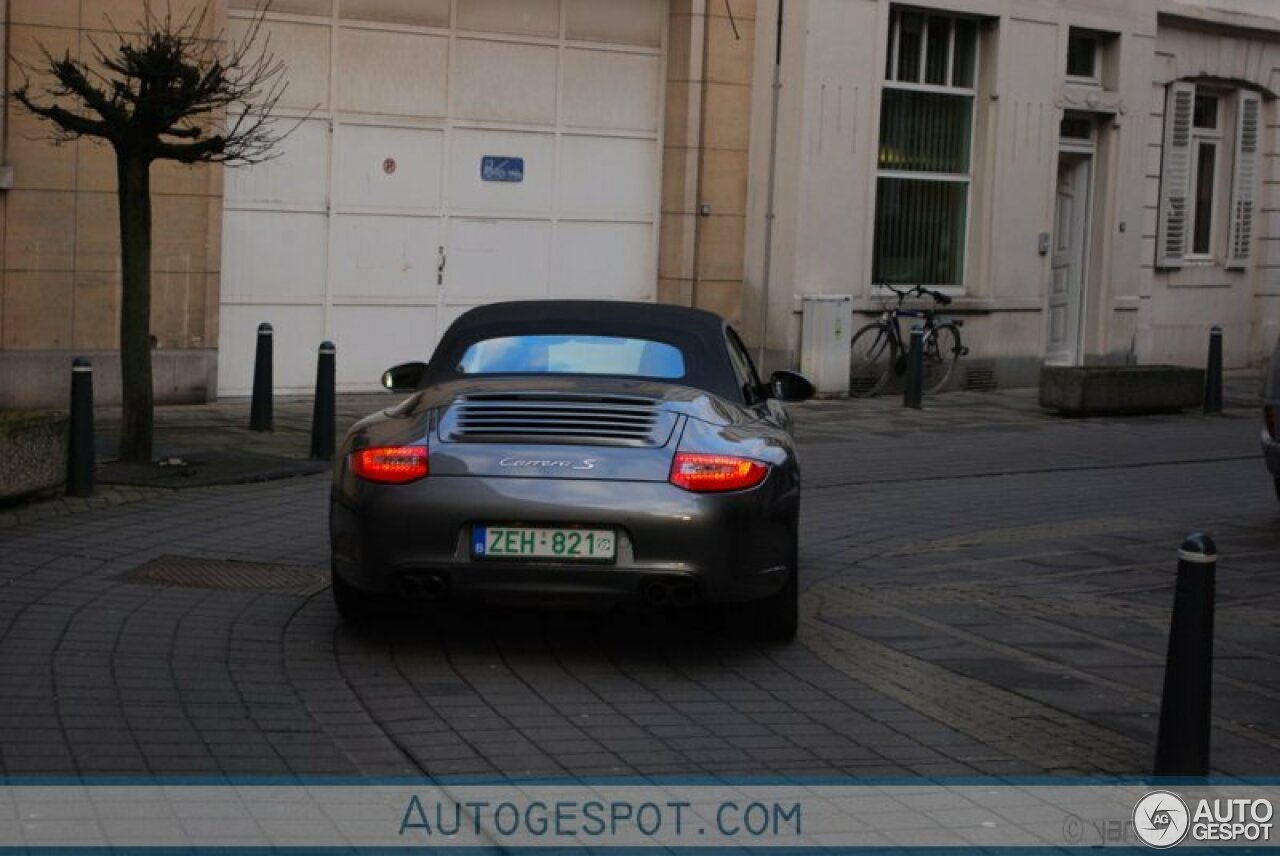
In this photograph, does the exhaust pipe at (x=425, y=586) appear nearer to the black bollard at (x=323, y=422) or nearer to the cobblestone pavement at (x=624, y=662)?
the cobblestone pavement at (x=624, y=662)

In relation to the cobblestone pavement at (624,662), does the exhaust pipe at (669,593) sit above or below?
above

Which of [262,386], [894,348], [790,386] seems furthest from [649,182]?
[790,386]

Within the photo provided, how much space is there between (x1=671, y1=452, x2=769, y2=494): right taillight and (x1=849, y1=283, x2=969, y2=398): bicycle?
13.6 metres

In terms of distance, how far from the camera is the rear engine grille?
797cm

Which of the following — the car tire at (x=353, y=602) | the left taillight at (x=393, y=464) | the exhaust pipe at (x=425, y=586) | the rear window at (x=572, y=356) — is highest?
the rear window at (x=572, y=356)

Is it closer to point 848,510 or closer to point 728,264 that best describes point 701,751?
point 848,510

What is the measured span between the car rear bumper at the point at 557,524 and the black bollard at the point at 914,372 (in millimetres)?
12535

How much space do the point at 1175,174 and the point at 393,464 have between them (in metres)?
20.8

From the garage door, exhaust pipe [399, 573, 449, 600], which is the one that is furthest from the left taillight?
the garage door

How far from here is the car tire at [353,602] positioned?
27.8 ft

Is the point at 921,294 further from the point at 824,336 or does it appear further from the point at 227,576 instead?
the point at 227,576

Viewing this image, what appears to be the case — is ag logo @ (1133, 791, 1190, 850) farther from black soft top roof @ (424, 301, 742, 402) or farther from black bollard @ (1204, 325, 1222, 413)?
black bollard @ (1204, 325, 1222, 413)

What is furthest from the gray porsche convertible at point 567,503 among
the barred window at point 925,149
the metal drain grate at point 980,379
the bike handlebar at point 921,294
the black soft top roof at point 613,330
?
the metal drain grate at point 980,379

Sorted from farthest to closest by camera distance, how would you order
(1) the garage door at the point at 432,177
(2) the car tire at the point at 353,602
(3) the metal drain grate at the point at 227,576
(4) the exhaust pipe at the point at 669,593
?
(1) the garage door at the point at 432,177
(3) the metal drain grate at the point at 227,576
(2) the car tire at the point at 353,602
(4) the exhaust pipe at the point at 669,593
